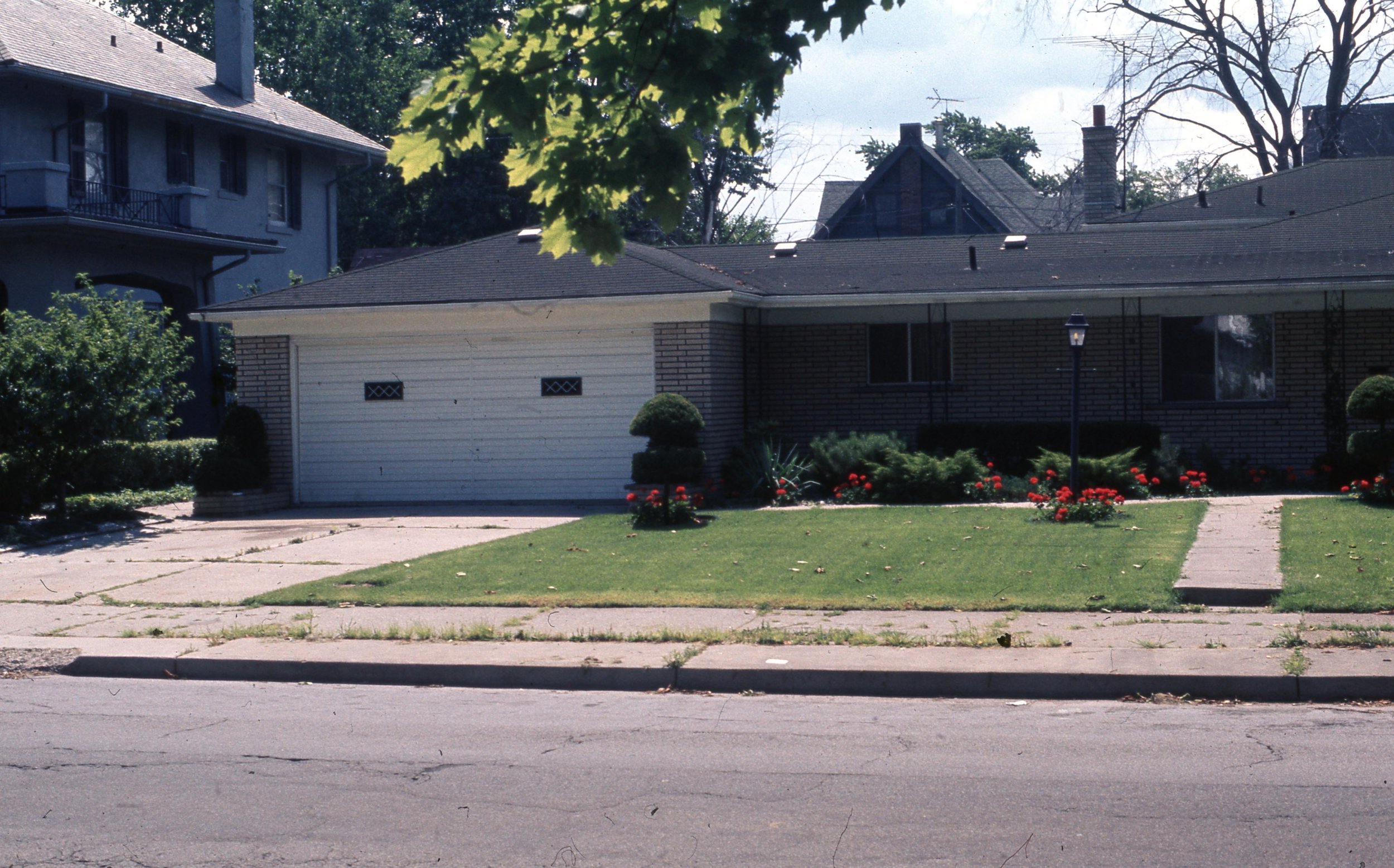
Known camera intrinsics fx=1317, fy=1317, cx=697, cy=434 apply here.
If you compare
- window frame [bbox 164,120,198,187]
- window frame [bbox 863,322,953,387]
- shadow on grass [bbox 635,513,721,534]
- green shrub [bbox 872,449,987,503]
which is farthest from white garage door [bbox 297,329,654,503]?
window frame [bbox 164,120,198,187]

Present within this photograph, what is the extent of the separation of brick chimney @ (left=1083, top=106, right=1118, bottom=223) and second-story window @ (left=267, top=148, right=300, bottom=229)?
18.2 metres

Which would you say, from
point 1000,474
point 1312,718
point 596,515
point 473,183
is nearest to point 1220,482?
point 1000,474

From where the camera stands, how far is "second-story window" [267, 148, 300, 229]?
1195 inches

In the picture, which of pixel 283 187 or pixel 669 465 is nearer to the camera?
pixel 669 465

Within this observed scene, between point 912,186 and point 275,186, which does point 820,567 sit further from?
point 912,186

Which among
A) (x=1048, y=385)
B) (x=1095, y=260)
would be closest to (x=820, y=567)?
(x=1048, y=385)

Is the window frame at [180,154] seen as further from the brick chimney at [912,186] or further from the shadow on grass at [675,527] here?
the brick chimney at [912,186]

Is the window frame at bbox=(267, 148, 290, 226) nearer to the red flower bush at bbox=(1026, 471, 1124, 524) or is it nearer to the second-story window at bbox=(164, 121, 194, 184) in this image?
the second-story window at bbox=(164, 121, 194, 184)

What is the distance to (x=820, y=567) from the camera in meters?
12.3

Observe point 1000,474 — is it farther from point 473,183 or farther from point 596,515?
point 473,183

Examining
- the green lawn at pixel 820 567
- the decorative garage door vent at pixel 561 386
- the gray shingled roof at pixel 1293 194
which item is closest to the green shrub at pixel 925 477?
the green lawn at pixel 820 567

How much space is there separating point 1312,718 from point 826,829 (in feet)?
11.0

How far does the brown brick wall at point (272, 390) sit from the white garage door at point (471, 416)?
212 mm

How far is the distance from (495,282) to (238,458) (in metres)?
4.47
